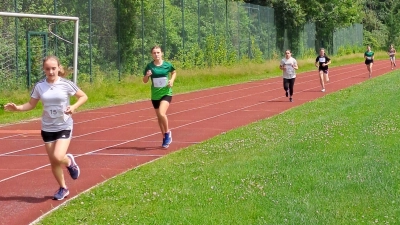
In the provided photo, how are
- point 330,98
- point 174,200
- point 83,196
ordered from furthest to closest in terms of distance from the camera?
point 330,98 < point 83,196 < point 174,200

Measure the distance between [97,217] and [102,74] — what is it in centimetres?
2210

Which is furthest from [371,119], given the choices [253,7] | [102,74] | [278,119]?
[253,7]

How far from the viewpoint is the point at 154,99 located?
46.9 ft

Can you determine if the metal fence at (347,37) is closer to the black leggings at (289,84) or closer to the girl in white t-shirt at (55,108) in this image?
the black leggings at (289,84)

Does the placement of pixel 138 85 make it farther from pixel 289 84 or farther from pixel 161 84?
pixel 161 84

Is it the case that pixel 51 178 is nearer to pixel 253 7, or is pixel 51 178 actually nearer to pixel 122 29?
pixel 122 29

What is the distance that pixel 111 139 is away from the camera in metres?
16.0

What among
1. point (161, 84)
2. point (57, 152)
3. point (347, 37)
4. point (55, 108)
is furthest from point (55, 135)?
point (347, 37)

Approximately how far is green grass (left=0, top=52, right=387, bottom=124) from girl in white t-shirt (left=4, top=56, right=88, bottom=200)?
35.2 ft

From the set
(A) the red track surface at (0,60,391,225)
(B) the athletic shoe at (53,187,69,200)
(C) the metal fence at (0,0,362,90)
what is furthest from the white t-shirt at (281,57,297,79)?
(B) the athletic shoe at (53,187,69,200)

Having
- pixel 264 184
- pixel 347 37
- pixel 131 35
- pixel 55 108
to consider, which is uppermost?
pixel 347 37

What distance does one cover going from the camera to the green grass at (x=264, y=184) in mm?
7746

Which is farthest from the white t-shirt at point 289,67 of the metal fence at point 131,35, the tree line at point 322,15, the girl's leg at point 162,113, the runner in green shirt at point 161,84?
the tree line at point 322,15

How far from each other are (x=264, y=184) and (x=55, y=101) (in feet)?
8.72
